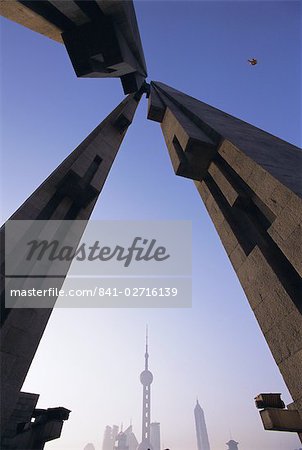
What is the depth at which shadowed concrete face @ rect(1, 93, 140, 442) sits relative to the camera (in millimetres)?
8000

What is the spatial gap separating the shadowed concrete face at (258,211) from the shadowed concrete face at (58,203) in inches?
159

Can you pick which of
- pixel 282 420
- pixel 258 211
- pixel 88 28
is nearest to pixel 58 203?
pixel 258 211

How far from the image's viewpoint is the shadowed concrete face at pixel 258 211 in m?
6.28

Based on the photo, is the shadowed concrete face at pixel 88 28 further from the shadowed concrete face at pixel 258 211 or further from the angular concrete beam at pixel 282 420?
the angular concrete beam at pixel 282 420

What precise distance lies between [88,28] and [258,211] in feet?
48.3

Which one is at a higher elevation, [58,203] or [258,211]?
[58,203]

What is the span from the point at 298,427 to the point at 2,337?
26.0 feet

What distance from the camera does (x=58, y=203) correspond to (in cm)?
1214

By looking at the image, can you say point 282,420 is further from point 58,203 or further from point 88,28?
point 88,28

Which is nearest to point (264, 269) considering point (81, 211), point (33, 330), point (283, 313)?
point (283, 313)

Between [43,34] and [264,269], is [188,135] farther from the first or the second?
[43,34]

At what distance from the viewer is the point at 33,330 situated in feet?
29.7

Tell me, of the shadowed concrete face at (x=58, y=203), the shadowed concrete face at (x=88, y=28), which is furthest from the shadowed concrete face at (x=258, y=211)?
the shadowed concrete face at (x=88, y=28)

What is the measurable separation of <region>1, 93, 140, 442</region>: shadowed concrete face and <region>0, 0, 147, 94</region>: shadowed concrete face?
2929 millimetres
